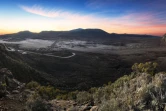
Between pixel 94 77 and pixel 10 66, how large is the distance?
88.2ft

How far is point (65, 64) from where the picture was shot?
7762 centimetres

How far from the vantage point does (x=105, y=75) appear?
6378 cm

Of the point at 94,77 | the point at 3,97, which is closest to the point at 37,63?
the point at 94,77

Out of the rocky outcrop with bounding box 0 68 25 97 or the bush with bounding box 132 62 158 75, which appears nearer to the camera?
the rocky outcrop with bounding box 0 68 25 97

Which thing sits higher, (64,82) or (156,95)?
A: (156,95)

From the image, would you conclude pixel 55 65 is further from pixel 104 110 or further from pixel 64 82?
pixel 104 110

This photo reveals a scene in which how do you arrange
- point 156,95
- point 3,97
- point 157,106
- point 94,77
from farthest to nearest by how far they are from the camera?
1. point 94,77
2. point 3,97
3. point 156,95
4. point 157,106

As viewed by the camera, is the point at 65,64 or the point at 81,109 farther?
the point at 65,64

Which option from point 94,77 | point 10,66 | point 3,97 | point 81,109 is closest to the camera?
point 81,109

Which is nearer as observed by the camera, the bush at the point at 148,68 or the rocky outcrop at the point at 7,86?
the rocky outcrop at the point at 7,86

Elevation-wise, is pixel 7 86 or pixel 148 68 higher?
pixel 148 68

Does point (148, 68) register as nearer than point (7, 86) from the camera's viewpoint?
No

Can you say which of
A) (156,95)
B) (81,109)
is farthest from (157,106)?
(81,109)

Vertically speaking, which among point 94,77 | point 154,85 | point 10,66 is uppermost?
point 154,85
